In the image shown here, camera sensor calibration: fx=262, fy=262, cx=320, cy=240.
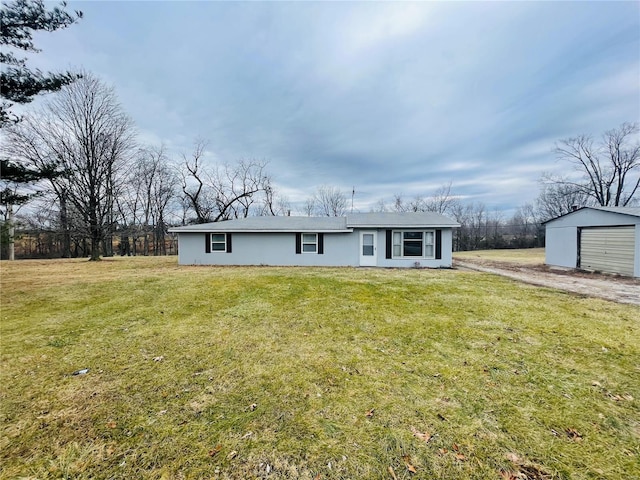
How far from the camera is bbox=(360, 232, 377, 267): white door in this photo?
13602 mm

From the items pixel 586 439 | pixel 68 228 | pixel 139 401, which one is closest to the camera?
pixel 586 439

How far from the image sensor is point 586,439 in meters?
2.29

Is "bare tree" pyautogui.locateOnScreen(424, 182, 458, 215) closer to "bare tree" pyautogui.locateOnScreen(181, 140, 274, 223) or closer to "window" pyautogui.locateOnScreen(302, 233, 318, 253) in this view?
"bare tree" pyautogui.locateOnScreen(181, 140, 274, 223)

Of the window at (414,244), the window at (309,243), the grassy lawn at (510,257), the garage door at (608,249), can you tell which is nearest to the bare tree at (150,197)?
the window at (309,243)

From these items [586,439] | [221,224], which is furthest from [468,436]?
[221,224]

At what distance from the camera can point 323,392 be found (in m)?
3.00

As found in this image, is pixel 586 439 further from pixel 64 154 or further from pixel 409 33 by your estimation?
pixel 64 154

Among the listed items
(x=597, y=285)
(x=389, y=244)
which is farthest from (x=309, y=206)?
(x=597, y=285)

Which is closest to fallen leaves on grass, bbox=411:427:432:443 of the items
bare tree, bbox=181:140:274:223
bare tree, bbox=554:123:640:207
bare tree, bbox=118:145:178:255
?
bare tree, bbox=181:140:274:223

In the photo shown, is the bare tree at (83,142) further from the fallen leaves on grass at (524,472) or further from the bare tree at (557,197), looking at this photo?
the bare tree at (557,197)

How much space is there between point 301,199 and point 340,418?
32542mm

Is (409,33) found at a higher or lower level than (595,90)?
higher

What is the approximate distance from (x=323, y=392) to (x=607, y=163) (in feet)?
129

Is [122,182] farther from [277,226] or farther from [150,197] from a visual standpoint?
[277,226]
